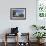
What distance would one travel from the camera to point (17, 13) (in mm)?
7465

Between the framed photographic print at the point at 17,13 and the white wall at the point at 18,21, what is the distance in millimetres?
139

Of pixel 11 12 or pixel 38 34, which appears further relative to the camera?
pixel 11 12

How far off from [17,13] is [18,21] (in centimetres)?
38

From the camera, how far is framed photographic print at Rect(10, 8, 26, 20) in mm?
7438

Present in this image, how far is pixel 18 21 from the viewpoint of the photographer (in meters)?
7.49

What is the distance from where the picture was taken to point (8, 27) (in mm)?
7488

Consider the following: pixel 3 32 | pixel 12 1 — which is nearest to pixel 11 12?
pixel 12 1

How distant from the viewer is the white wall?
742 centimetres

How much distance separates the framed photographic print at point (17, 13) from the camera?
7.44 meters

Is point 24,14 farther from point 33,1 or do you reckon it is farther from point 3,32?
point 3,32

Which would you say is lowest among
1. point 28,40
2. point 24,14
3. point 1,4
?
point 28,40

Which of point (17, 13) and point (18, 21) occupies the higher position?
point (17, 13)

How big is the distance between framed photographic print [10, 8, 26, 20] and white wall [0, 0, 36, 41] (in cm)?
14

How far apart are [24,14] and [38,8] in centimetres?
71
